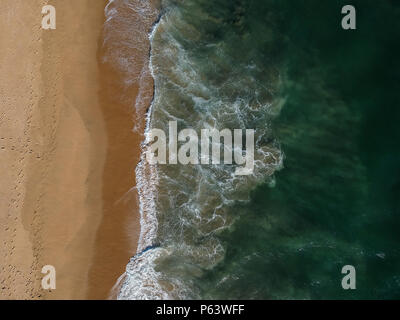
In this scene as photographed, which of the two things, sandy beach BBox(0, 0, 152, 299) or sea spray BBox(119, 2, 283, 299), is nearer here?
sandy beach BBox(0, 0, 152, 299)

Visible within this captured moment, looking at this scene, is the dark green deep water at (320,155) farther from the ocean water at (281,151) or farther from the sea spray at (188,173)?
the sea spray at (188,173)

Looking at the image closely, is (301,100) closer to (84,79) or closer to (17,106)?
(84,79)

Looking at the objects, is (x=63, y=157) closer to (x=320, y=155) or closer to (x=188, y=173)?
(x=188, y=173)

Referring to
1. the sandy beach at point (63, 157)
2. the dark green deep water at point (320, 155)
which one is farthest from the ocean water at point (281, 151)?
the sandy beach at point (63, 157)

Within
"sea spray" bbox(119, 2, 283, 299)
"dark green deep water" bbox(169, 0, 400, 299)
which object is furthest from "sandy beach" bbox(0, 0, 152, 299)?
"dark green deep water" bbox(169, 0, 400, 299)

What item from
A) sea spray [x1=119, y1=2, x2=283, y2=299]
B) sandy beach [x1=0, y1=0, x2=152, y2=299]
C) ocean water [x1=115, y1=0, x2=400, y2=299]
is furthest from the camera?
ocean water [x1=115, y1=0, x2=400, y2=299]

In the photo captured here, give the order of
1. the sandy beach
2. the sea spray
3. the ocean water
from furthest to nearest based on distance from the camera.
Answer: the ocean water < the sea spray < the sandy beach

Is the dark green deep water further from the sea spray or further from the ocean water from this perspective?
the sea spray
